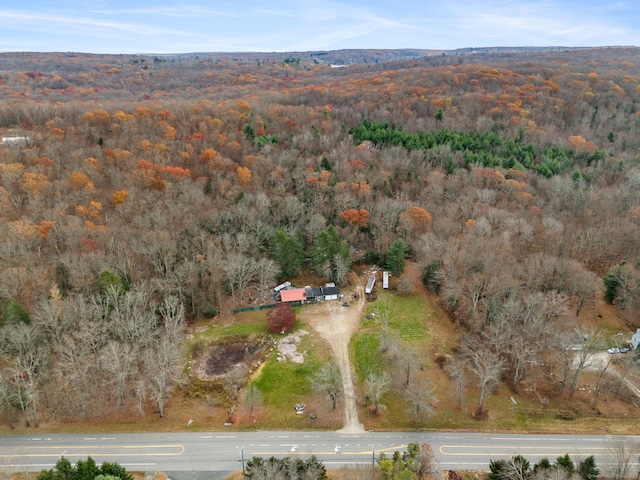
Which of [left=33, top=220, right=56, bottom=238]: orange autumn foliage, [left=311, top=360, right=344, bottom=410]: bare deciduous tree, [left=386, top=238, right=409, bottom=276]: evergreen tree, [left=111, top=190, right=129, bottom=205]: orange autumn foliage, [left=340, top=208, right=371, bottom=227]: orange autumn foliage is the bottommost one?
[left=311, top=360, right=344, bottom=410]: bare deciduous tree

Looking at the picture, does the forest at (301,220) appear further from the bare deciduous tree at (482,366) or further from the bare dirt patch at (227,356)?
the bare dirt patch at (227,356)

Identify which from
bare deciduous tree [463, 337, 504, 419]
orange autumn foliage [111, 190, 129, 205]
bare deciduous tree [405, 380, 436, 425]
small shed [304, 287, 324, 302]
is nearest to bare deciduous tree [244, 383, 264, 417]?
bare deciduous tree [405, 380, 436, 425]

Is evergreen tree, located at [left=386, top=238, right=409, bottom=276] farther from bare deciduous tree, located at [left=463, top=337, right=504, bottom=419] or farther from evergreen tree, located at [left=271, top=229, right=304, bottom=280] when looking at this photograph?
bare deciduous tree, located at [left=463, top=337, right=504, bottom=419]

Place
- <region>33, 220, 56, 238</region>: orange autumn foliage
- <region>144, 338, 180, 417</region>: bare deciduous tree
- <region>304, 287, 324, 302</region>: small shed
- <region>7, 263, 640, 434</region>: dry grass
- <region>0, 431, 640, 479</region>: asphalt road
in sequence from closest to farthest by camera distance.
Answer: <region>0, 431, 640, 479</region>: asphalt road → <region>7, 263, 640, 434</region>: dry grass → <region>144, 338, 180, 417</region>: bare deciduous tree → <region>33, 220, 56, 238</region>: orange autumn foliage → <region>304, 287, 324, 302</region>: small shed

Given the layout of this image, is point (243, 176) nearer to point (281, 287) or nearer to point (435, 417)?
point (281, 287)

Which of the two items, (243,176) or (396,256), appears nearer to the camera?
(396,256)

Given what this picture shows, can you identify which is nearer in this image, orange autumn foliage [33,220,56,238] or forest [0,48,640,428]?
forest [0,48,640,428]

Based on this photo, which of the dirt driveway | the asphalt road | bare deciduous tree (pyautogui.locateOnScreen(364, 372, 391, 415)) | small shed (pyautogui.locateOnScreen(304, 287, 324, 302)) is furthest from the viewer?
small shed (pyautogui.locateOnScreen(304, 287, 324, 302))

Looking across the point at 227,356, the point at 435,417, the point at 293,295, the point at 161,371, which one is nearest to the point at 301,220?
the point at 293,295
